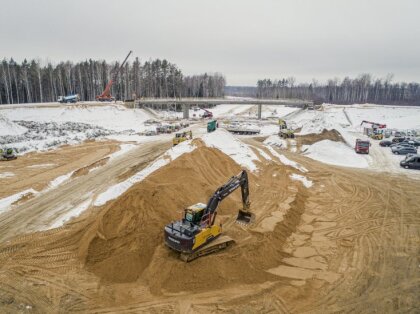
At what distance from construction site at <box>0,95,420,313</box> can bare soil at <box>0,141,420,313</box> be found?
6 centimetres

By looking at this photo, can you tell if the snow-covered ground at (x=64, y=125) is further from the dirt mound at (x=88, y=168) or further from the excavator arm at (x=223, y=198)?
the excavator arm at (x=223, y=198)

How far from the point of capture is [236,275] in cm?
1340

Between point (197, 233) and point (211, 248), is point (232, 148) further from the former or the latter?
point (197, 233)

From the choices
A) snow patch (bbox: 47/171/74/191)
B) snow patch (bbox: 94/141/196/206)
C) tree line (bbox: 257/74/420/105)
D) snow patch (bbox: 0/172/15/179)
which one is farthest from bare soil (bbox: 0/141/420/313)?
tree line (bbox: 257/74/420/105)

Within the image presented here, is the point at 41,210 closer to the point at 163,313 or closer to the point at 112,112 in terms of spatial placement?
the point at 163,313

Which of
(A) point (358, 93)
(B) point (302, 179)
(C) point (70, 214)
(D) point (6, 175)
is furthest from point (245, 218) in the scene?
(A) point (358, 93)

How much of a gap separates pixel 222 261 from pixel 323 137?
34.2m

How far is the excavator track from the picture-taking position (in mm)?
13758

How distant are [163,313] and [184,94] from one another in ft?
327

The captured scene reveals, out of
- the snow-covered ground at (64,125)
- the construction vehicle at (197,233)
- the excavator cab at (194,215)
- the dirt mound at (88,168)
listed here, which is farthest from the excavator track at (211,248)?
Answer: the snow-covered ground at (64,125)

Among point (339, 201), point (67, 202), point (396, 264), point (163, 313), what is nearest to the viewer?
point (163, 313)

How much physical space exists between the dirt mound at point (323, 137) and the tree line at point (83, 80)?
1696 inches

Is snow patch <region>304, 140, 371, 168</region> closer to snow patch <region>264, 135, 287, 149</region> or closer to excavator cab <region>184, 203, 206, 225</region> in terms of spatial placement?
snow patch <region>264, 135, 287, 149</region>

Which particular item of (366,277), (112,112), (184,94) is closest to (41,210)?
(366,277)
